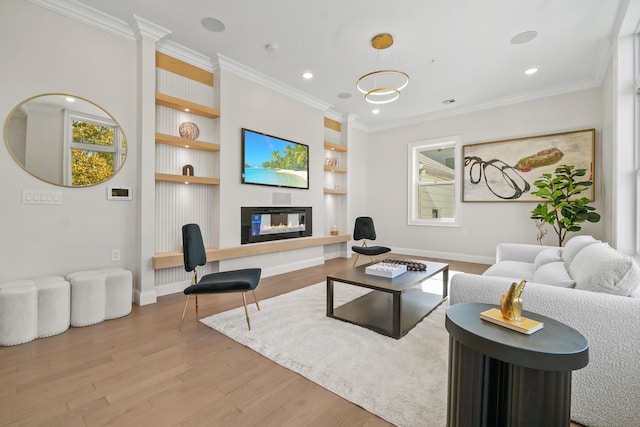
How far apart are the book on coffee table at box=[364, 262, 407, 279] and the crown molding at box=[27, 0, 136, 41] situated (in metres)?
3.68

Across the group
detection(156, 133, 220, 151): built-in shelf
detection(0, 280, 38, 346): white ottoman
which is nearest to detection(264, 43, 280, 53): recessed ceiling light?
detection(156, 133, 220, 151): built-in shelf

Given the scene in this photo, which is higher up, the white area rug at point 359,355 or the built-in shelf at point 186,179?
the built-in shelf at point 186,179

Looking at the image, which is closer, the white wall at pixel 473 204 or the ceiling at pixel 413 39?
the ceiling at pixel 413 39

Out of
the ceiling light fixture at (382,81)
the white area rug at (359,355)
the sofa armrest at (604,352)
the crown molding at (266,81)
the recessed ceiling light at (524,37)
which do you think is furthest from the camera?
the crown molding at (266,81)

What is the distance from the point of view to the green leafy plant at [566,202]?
4.02m

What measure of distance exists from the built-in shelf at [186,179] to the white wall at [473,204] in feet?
12.4

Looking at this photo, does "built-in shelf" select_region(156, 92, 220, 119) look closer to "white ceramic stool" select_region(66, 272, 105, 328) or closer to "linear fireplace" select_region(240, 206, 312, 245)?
"linear fireplace" select_region(240, 206, 312, 245)

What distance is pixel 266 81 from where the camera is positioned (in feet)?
14.7

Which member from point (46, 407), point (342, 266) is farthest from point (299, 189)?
point (46, 407)

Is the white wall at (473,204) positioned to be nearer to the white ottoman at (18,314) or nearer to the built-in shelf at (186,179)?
the built-in shelf at (186,179)

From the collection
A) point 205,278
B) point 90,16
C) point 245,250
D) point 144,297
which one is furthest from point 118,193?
point 90,16

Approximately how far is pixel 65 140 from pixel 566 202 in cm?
622

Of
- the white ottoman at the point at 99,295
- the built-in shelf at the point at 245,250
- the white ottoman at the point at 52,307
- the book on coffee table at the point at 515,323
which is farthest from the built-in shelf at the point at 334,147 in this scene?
the book on coffee table at the point at 515,323

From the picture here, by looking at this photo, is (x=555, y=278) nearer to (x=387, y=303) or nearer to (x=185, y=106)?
(x=387, y=303)
